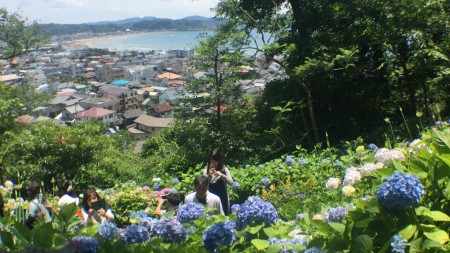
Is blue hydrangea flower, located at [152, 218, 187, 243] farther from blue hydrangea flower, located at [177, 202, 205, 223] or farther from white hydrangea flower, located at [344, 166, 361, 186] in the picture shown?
white hydrangea flower, located at [344, 166, 361, 186]

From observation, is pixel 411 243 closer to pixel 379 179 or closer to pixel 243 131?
pixel 379 179

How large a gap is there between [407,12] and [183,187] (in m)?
3.89

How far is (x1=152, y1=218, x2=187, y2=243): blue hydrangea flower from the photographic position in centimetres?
144

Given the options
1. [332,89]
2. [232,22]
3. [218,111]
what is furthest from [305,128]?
[232,22]

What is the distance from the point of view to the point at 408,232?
4.07ft

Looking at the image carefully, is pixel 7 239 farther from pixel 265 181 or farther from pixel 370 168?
pixel 265 181

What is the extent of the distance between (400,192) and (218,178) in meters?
2.57

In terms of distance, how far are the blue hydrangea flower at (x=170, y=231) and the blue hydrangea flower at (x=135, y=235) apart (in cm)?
5

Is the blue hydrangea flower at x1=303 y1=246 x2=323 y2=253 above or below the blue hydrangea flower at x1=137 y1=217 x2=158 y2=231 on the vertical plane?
above

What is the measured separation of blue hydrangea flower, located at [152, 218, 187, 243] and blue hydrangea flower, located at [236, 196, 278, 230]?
0.20 meters

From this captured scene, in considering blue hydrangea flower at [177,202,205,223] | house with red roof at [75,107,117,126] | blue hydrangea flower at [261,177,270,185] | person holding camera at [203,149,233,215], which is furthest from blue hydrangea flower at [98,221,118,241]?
house with red roof at [75,107,117,126]

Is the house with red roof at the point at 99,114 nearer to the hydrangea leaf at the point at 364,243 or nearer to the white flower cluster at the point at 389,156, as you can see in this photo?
the white flower cluster at the point at 389,156

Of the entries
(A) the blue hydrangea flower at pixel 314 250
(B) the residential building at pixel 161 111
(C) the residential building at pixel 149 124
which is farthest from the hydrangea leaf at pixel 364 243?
(B) the residential building at pixel 161 111

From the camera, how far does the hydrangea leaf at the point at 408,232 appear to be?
1231mm
